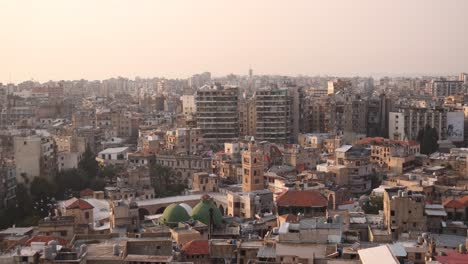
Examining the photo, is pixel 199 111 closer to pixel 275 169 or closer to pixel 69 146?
pixel 69 146

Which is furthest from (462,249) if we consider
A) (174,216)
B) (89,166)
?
(89,166)

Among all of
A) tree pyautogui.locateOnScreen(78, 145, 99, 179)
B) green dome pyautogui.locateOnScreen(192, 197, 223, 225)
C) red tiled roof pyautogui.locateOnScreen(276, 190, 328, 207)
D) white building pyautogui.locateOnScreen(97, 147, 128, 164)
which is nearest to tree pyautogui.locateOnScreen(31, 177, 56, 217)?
tree pyautogui.locateOnScreen(78, 145, 99, 179)

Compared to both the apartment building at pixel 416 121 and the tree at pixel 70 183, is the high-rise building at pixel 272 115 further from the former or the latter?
the tree at pixel 70 183

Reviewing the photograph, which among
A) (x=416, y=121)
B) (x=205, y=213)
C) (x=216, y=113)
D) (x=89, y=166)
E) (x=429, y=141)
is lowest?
(x=89, y=166)

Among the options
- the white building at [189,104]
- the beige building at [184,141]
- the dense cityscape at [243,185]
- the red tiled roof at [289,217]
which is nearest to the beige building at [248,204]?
the dense cityscape at [243,185]

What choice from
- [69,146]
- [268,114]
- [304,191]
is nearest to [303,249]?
[304,191]

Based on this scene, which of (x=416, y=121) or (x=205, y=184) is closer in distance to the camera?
(x=205, y=184)

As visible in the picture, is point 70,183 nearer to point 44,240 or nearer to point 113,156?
point 113,156
